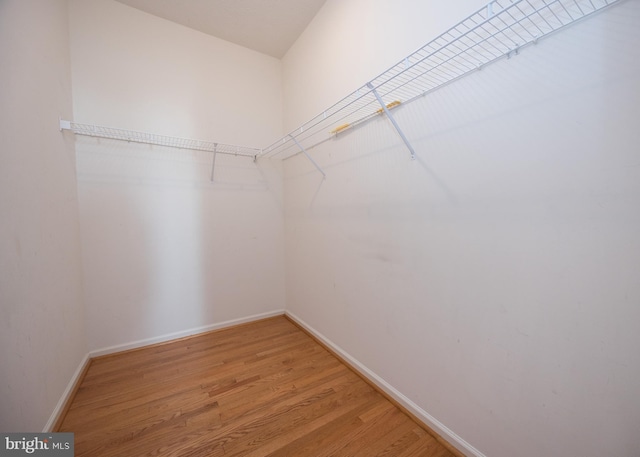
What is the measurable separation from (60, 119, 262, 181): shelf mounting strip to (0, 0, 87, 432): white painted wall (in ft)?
0.42

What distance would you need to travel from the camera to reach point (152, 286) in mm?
2014

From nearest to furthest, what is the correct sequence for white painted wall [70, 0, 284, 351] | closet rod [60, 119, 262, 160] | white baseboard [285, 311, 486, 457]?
white baseboard [285, 311, 486, 457] → closet rod [60, 119, 262, 160] → white painted wall [70, 0, 284, 351]

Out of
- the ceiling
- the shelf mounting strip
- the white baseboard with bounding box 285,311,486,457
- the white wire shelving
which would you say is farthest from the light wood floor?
the ceiling

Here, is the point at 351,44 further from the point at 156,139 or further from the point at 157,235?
the point at 157,235

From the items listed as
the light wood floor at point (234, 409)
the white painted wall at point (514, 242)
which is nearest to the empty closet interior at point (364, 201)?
the white painted wall at point (514, 242)

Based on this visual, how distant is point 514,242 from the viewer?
91 cm

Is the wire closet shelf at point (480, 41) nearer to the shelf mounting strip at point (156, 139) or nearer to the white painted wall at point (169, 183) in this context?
the shelf mounting strip at point (156, 139)

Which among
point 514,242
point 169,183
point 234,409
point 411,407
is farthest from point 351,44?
point 234,409

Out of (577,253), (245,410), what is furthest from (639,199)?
(245,410)

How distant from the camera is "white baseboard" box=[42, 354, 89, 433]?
45.9 inches

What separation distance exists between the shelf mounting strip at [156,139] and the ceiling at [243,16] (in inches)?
40.2

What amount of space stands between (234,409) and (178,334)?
112 centimetres

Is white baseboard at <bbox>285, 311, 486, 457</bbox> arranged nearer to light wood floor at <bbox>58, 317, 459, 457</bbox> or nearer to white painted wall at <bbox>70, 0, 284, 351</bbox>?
light wood floor at <bbox>58, 317, 459, 457</bbox>

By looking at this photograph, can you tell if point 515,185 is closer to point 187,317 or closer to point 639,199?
point 639,199
